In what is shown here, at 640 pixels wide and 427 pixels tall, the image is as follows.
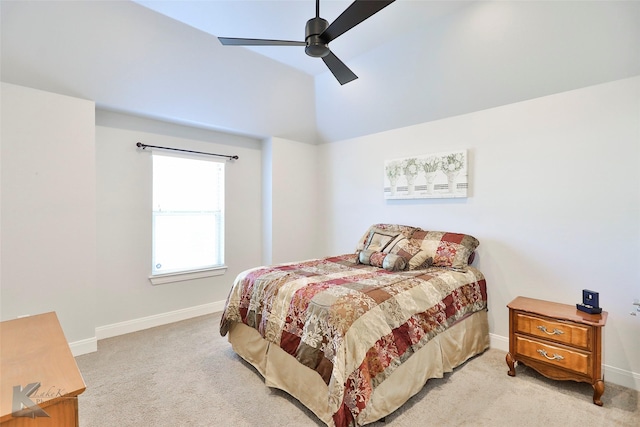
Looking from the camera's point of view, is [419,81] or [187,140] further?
[187,140]

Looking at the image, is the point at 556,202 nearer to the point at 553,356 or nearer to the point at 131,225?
the point at 553,356

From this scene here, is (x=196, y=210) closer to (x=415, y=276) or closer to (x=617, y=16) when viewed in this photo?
(x=415, y=276)

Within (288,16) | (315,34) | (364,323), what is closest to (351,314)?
(364,323)

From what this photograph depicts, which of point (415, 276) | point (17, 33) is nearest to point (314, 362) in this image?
point (415, 276)

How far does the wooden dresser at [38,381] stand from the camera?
2.78 ft

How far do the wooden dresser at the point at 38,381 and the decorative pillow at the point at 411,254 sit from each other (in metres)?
2.46

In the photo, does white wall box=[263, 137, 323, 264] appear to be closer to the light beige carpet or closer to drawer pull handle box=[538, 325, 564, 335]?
the light beige carpet

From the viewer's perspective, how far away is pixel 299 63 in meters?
3.49

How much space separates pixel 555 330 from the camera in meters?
2.24

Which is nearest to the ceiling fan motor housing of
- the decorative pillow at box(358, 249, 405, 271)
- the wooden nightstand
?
the decorative pillow at box(358, 249, 405, 271)

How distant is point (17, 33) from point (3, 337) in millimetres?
2324

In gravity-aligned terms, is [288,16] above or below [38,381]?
above

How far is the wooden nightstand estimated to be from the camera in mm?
2084

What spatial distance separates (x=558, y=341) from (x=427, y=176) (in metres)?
1.92
